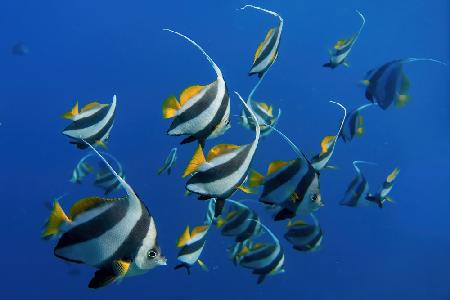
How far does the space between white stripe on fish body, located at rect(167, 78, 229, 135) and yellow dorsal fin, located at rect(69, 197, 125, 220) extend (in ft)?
2.01

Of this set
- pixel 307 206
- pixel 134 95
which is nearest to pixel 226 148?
pixel 307 206

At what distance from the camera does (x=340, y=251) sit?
10453mm

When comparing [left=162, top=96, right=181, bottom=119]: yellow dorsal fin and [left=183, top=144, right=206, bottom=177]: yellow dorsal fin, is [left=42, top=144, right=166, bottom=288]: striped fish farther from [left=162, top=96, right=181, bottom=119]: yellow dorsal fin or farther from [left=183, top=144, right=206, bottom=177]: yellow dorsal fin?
[left=162, top=96, right=181, bottom=119]: yellow dorsal fin

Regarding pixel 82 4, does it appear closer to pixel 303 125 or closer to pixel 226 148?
pixel 303 125

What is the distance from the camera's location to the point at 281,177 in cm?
242

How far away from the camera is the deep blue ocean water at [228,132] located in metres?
8.47

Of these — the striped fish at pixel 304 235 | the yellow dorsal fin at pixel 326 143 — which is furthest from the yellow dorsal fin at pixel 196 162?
the striped fish at pixel 304 235

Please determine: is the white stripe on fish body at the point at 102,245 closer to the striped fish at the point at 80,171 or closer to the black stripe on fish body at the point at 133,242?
the black stripe on fish body at the point at 133,242

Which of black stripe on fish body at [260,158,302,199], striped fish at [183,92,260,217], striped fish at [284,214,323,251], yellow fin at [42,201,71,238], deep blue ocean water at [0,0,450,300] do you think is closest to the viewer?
yellow fin at [42,201,71,238]

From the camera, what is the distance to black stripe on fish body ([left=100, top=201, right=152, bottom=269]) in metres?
1.71

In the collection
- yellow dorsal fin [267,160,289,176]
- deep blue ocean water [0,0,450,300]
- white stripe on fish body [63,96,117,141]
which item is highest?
yellow dorsal fin [267,160,289,176]

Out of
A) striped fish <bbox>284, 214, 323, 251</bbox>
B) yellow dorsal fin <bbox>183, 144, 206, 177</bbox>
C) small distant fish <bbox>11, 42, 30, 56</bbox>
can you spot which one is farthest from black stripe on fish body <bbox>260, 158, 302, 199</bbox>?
small distant fish <bbox>11, 42, 30, 56</bbox>

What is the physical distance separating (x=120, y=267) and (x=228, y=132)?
24.4 ft

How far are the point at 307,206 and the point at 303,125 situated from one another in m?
7.89
